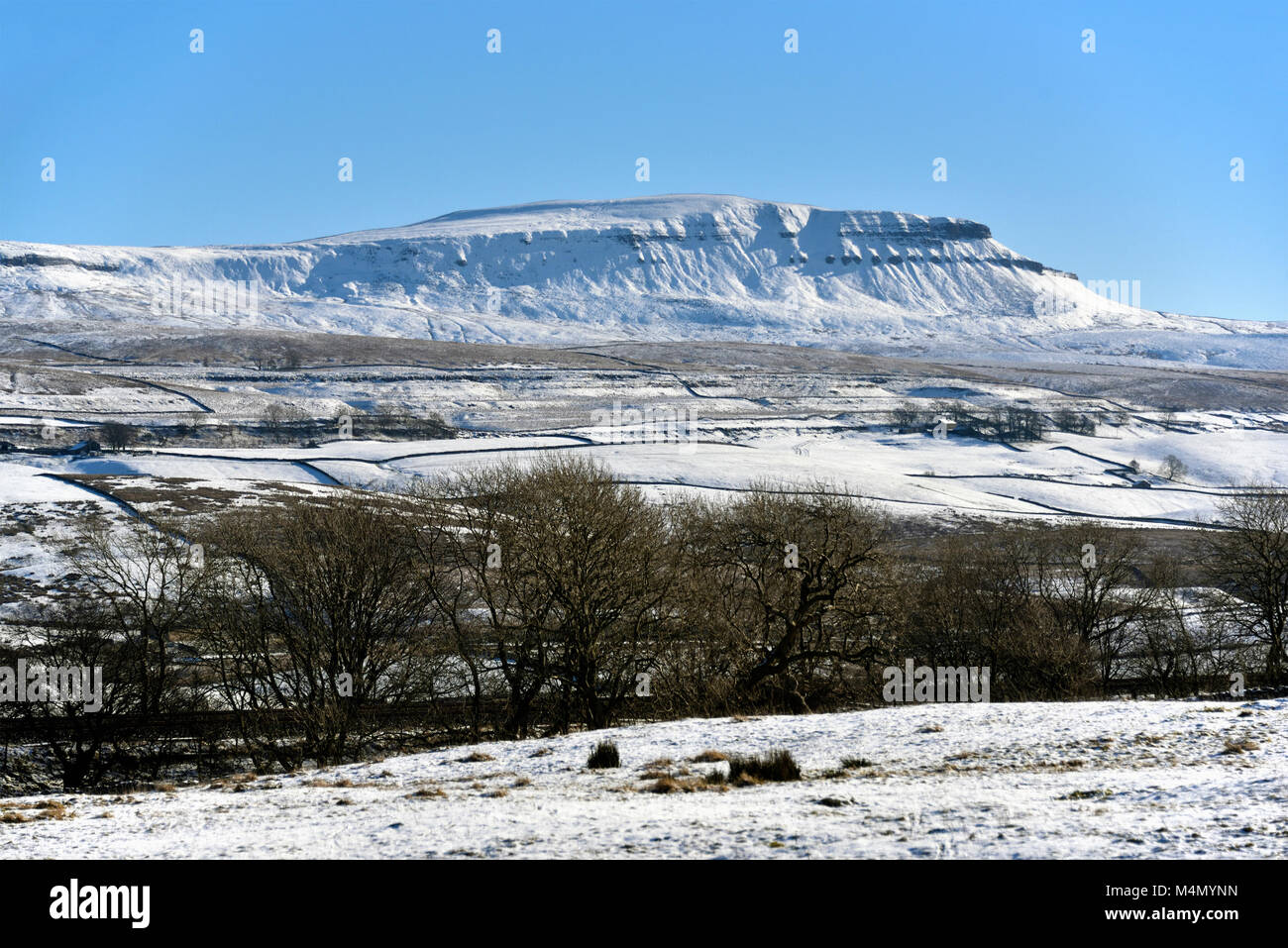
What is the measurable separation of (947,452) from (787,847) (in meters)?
113

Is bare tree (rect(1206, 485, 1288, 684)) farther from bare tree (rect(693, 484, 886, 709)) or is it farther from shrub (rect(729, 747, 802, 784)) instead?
shrub (rect(729, 747, 802, 784))

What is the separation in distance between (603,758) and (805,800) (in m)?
5.24

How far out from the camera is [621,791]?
47.8 feet

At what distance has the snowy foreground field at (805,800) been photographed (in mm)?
10391

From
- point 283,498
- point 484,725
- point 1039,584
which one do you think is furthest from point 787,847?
point 283,498

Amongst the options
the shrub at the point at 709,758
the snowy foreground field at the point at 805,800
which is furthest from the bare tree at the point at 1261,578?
the shrub at the point at 709,758

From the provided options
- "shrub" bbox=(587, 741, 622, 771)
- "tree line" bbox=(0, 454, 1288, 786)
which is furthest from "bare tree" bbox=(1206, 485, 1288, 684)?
"shrub" bbox=(587, 741, 622, 771)

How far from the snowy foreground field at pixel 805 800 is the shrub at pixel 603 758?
9.5 inches

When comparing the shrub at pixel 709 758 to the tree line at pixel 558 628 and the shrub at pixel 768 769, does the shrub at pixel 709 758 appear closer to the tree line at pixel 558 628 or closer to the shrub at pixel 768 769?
the shrub at pixel 768 769

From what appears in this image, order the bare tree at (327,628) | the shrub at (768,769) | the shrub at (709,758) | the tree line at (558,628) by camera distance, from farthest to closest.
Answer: the bare tree at (327,628), the tree line at (558,628), the shrub at (709,758), the shrub at (768,769)

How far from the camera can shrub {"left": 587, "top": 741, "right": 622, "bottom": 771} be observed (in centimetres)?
1708

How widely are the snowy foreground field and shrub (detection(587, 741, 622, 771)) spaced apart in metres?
0.24

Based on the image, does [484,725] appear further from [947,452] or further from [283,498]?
[947,452]
